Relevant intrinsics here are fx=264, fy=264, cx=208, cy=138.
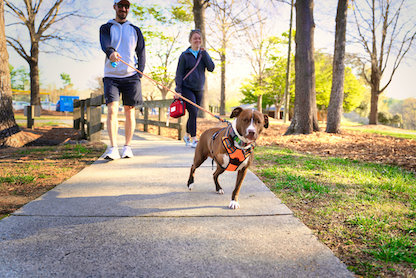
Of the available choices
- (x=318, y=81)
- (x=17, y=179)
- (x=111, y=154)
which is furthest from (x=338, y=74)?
(x=318, y=81)

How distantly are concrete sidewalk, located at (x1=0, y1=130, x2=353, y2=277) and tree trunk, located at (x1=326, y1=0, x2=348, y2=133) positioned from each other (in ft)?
28.5

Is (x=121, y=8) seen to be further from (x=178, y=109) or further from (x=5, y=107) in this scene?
(x=5, y=107)

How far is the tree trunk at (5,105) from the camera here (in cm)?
688

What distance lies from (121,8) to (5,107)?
4963mm

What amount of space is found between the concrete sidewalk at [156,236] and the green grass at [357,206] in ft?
0.67

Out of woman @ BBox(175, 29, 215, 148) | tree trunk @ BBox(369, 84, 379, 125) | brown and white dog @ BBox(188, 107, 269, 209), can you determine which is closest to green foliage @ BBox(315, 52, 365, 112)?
tree trunk @ BBox(369, 84, 379, 125)

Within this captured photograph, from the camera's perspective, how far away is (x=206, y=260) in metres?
1.76

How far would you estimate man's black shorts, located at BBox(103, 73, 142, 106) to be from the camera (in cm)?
455

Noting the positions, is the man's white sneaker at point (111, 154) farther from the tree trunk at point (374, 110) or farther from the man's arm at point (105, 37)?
the tree trunk at point (374, 110)

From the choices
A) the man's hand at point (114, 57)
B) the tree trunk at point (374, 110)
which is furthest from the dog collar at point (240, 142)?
the tree trunk at point (374, 110)

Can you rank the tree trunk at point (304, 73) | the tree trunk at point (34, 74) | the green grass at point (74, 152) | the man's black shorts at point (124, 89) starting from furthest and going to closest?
the tree trunk at point (34, 74) → the tree trunk at point (304, 73) → the green grass at point (74, 152) → the man's black shorts at point (124, 89)

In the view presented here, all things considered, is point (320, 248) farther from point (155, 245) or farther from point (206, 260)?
point (155, 245)

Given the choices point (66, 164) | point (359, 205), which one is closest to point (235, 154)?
point (359, 205)

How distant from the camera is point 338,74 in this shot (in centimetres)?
1091
